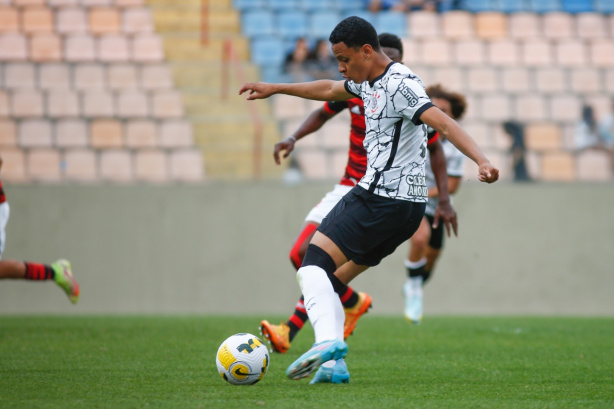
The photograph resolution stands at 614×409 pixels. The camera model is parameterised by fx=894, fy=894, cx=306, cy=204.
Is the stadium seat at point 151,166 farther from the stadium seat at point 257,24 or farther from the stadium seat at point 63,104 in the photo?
the stadium seat at point 257,24

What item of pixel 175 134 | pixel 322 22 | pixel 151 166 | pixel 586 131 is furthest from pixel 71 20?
pixel 586 131

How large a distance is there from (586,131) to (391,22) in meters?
4.63

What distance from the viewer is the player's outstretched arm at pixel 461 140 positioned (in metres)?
4.12

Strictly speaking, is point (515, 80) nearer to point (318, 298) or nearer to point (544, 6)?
point (544, 6)

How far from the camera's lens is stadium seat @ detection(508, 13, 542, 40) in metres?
16.1

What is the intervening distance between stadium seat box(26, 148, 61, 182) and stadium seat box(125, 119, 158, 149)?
3.40ft

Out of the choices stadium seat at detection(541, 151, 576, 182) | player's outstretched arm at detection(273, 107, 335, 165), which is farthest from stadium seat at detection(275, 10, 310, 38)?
player's outstretched arm at detection(273, 107, 335, 165)

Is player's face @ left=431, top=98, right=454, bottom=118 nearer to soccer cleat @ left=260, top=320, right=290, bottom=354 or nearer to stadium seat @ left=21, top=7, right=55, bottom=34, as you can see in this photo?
soccer cleat @ left=260, top=320, right=290, bottom=354

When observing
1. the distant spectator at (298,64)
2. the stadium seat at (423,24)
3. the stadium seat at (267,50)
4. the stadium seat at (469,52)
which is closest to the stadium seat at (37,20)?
the stadium seat at (267,50)

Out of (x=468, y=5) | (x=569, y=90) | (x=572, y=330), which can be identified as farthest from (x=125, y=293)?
(x=468, y=5)

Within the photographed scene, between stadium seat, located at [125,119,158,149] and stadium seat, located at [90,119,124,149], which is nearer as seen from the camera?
stadium seat, located at [90,119,124,149]

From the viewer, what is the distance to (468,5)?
16.6 metres

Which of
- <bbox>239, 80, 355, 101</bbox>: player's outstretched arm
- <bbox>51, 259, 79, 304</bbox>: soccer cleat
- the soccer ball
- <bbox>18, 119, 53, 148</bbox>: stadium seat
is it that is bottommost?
<bbox>51, 259, 79, 304</bbox>: soccer cleat

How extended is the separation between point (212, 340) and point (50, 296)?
5007 millimetres
